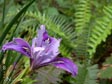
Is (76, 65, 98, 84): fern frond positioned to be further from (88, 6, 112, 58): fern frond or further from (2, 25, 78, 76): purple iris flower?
(2, 25, 78, 76): purple iris flower

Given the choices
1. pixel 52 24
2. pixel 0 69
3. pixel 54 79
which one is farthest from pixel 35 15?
pixel 0 69

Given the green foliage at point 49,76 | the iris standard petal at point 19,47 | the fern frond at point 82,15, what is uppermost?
the fern frond at point 82,15

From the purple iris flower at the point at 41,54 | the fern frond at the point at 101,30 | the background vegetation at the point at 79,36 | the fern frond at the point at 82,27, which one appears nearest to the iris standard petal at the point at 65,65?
the purple iris flower at the point at 41,54

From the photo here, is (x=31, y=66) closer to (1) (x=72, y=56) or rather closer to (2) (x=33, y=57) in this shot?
(2) (x=33, y=57)

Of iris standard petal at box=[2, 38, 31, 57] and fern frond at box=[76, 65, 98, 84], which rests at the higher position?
iris standard petal at box=[2, 38, 31, 57]

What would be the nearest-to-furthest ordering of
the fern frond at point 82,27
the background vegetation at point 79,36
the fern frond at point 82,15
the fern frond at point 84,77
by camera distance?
the fern frond at point 84,77 → the background vegetation at point 79,36 → the fern frond at point 82,27 → the fern frond at point 82,15

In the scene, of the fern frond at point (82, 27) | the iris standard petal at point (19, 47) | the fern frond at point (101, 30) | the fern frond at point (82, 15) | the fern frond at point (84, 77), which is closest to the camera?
the iris standard petal at point (19, 47)

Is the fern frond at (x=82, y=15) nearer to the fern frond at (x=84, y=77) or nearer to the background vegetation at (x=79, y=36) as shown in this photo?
the background vegetation at (x=79, y=36)

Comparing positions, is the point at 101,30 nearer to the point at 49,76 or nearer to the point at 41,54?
the point at 49,76

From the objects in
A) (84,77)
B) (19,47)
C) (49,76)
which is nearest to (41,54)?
(19,47)

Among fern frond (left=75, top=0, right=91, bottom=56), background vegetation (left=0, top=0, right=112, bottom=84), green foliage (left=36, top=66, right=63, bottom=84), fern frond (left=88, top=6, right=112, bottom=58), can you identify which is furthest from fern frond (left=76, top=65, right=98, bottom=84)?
fern frond (left=88, top=6, right=112, bottom=58)

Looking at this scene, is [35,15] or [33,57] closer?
[33,57]
